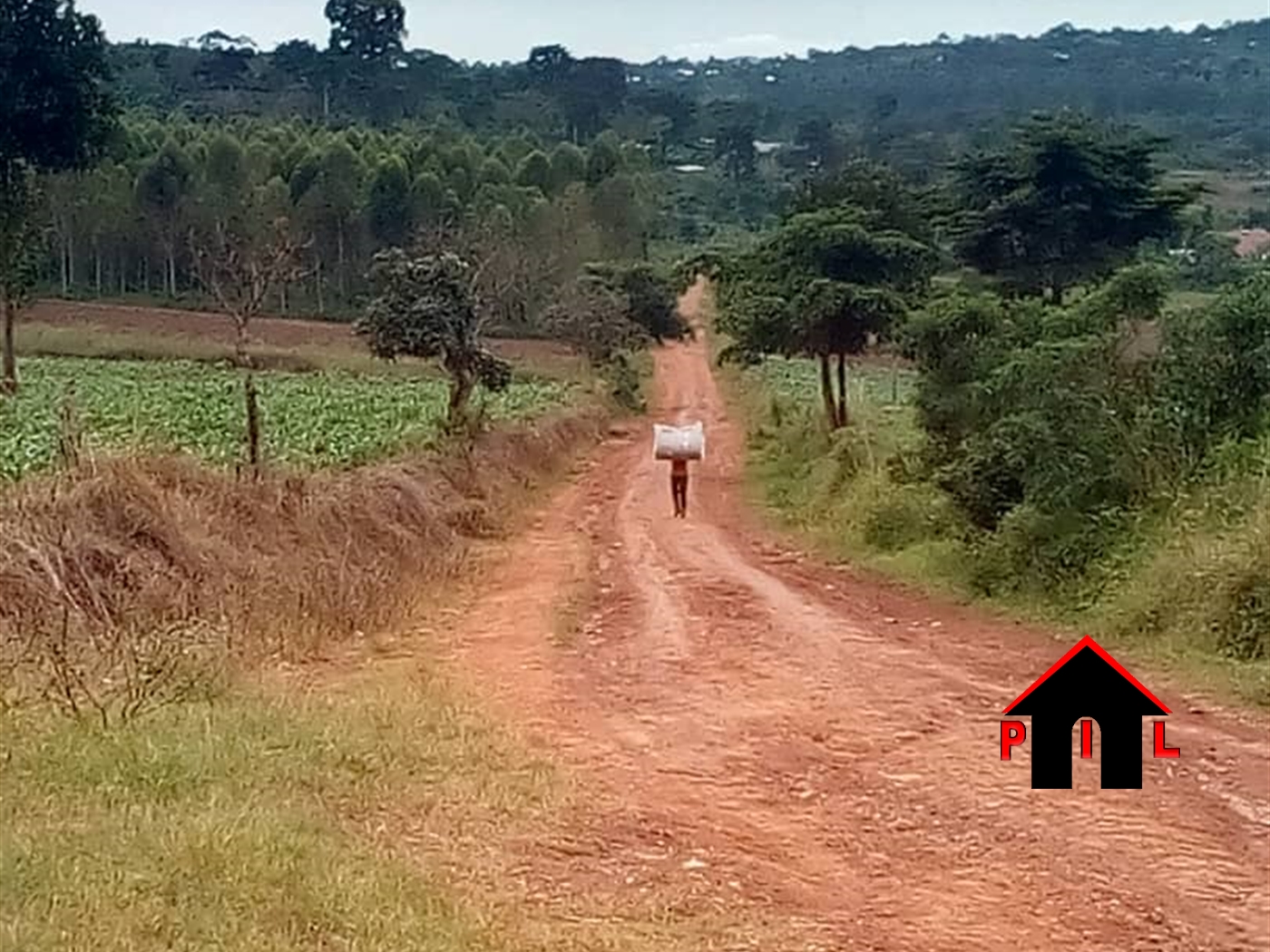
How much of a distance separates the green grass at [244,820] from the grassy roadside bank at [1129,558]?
4318 millimetres

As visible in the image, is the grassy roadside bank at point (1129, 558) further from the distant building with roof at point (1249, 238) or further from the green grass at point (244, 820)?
the distant building with roof at point (1249, 238)

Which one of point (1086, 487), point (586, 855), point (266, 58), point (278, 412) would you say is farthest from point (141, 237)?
point (586, 855)

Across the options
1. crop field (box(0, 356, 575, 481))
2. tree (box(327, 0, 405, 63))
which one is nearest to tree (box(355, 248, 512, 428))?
crop field (box(0, 356, 575, 481))

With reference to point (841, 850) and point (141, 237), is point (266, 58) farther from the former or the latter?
point (841, 850)

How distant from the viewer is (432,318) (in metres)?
22.4

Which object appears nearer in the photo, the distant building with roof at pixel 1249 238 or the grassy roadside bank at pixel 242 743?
the grassy roadside bank at pixel 242 743

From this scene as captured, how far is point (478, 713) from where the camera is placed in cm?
834

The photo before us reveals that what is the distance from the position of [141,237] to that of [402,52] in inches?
1378

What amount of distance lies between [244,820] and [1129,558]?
7442 millimetres

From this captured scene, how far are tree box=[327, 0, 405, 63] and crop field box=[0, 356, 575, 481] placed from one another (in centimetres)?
4253

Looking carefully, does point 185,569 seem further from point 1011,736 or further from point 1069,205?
point 1069,205

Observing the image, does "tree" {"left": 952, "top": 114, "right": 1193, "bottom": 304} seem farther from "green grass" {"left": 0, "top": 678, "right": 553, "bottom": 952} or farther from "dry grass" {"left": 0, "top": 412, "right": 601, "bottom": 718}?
"green grass" {"left": 0, "top": 678, "right": 553, "bottom": 952}

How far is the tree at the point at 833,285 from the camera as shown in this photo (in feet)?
75.7

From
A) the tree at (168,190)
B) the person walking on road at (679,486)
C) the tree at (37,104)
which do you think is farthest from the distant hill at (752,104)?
Result: the person walking on road at (679,486)
